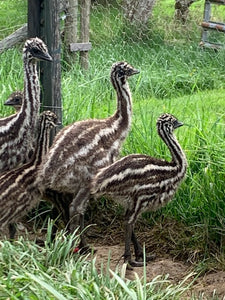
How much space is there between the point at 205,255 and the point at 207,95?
3.13 metres

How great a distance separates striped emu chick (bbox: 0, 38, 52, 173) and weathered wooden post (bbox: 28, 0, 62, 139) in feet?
0.92

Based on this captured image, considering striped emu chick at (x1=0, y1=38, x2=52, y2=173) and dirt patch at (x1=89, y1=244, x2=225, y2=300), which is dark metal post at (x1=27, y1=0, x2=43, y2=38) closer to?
striped emu chick at (x1=0, y1=38, x2=52, y2=173)

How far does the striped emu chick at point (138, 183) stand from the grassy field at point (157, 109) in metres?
0.33

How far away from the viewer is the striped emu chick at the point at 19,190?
5383 millimetres

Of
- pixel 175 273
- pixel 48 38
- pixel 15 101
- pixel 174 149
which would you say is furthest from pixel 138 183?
pixel 15 101

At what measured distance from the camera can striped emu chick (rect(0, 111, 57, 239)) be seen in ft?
17.7

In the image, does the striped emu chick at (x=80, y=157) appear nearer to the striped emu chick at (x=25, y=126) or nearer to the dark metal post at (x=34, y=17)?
the striped emu chick at (x=25, y=126)

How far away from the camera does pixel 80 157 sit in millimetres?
5438

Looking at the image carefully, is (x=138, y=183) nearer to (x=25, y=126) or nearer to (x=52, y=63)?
(x=25, y=126)

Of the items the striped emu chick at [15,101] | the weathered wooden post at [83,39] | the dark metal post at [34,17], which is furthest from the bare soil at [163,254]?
the weathered wooden post at [83,39]

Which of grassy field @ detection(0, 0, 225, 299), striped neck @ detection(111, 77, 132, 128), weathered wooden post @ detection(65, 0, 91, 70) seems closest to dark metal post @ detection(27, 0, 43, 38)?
striped neck @ detection(111, 77, 132, 128)

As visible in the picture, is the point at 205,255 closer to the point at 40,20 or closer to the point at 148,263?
the point at 148,263

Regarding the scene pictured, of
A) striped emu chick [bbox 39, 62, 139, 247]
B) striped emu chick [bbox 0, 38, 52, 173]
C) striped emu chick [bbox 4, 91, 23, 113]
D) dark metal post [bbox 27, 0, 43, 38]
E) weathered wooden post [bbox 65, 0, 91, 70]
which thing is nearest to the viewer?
striped emu chick [bbox 39, 62, 139, 247]

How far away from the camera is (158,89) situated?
28.5 ft
